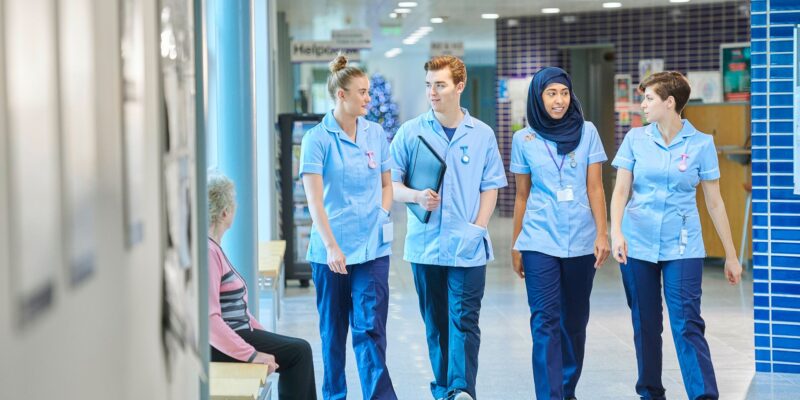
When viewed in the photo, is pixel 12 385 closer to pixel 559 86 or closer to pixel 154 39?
pixel 154 39

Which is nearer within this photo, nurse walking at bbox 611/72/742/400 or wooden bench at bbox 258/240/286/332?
nurse walking at bbox 611/72/742/400

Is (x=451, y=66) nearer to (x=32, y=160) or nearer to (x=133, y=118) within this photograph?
(x=133, y=118)

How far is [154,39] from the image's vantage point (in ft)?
5.80

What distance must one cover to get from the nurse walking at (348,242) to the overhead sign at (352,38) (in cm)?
1216

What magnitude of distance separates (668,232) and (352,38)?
41.2ft

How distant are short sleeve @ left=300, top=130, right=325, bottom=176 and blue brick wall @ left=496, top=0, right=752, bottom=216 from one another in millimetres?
11851

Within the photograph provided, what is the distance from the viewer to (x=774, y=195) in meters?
5.98

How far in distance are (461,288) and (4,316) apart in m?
4.05

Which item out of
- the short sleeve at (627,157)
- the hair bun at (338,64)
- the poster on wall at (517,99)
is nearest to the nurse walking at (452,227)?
the hair bun at (338,64)

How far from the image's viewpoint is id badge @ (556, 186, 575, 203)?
16.1ft

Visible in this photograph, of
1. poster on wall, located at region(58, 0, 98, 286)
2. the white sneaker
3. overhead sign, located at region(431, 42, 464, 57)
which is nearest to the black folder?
the white sneaker

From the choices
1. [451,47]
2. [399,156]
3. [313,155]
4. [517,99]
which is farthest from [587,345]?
[451,47]

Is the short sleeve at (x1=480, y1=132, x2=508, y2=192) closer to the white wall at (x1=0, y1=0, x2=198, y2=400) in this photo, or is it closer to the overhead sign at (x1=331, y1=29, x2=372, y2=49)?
the white wall at (x1=0, y1=0, x2=198, y2=400)

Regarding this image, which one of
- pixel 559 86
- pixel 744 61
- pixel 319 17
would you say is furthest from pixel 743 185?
pixel 319 17
